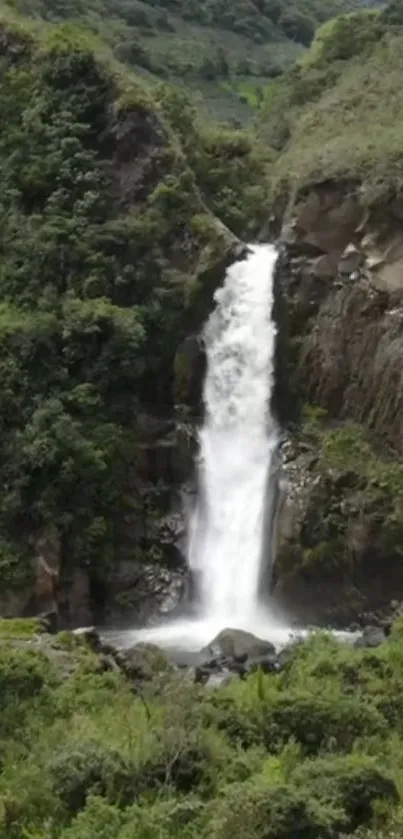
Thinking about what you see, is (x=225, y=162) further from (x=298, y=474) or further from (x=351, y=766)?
(x=351, y=766)

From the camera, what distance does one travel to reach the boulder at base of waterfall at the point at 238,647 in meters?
20.8

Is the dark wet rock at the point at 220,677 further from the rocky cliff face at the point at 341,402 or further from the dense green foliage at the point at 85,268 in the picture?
the dense green foliage at the point at 85,268

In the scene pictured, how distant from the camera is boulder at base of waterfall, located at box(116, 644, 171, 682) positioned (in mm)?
17953

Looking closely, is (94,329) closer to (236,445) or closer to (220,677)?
(236,445)

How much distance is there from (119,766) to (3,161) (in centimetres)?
2346

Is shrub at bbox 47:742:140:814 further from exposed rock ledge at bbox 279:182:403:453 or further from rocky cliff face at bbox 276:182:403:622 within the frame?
exposed rock ledge at bbox 279:182:403:453

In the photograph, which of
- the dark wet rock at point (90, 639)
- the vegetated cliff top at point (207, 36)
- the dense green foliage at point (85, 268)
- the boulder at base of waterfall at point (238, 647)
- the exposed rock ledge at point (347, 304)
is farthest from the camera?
the vegetated cliff top at point (207, 36)

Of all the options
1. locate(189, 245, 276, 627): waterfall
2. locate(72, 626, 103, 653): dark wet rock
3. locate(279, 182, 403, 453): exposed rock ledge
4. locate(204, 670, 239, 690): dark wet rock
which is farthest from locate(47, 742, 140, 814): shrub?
locate(279, 182, 403, 453): exposed rock ledge

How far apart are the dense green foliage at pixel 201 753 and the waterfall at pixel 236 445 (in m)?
9.73

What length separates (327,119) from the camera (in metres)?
37.5

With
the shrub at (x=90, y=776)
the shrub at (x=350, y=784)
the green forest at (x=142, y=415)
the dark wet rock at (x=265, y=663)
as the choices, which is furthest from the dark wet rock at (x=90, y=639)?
the shrub at (x=350, y=784)

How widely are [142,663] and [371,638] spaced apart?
17.6 ft

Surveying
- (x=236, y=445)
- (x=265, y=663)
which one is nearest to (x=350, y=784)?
(x=265, y=663)

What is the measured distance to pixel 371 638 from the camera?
22.0 meters
